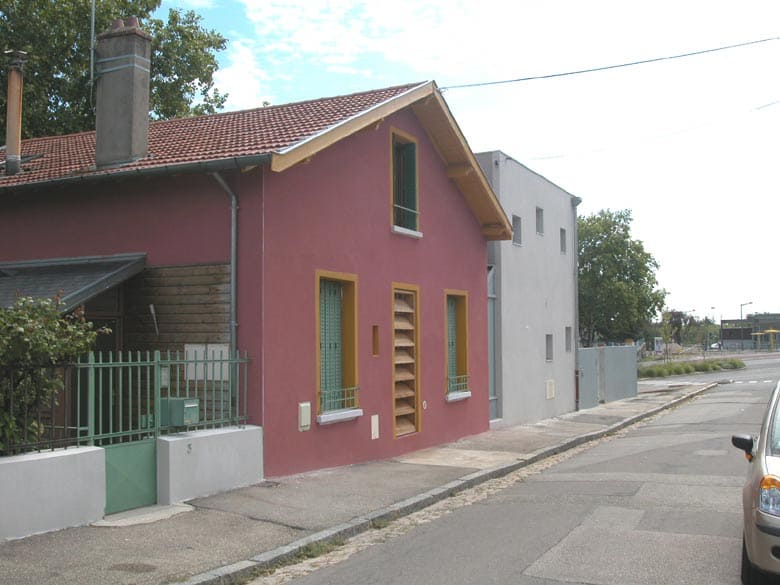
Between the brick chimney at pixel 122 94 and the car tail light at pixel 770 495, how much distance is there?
9.01 metres

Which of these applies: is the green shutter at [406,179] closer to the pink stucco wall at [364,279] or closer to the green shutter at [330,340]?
the pink stucco wall at [364,279]

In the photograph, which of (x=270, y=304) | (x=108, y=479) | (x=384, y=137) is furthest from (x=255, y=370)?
(x=384, y=137)

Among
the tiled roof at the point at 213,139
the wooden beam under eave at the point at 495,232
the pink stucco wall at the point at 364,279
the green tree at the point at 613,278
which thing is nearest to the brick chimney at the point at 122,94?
the tiled roof at the point at 213,139

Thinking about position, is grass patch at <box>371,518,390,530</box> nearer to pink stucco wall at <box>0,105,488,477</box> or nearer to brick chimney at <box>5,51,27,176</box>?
pink stucco wall at <box>0,105,488,477</box>

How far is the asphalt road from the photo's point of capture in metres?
6.28

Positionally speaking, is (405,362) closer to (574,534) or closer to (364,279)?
(364,279)

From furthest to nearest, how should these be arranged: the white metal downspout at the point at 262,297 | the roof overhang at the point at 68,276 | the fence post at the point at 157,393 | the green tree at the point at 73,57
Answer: the green tree at the point at 73,57, the white metal downspout at the point at 262,297, the roof overhang at the point at 68,276, the fence post at the point at 157,393

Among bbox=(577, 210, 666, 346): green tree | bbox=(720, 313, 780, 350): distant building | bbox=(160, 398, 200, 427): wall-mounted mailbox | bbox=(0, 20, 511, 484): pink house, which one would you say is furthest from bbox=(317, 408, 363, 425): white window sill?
bbox=(720, 313, 780, 350): distant building

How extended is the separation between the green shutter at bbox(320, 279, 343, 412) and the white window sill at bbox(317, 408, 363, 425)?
0.15 meters

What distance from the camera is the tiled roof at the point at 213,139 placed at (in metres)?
10.2

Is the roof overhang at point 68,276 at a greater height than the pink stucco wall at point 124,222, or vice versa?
the pink stucco wall at point 124,222

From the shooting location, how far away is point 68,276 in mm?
10391

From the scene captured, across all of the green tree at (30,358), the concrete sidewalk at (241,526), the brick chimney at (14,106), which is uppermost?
the brick chimney at (14,106)

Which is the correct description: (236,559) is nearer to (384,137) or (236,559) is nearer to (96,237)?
(96,237)
